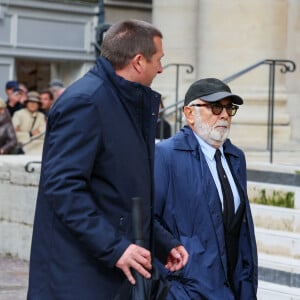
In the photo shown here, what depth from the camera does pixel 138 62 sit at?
14.7ft

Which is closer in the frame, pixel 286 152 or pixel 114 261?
pixel 114 261

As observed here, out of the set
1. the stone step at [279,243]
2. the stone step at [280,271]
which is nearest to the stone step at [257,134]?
the stone step at [279,243]

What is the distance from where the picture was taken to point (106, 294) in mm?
4438

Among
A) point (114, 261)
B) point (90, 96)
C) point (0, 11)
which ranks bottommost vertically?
point (114, 261)

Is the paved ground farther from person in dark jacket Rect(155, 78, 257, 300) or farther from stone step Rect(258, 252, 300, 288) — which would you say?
person in dark jacket Rect(155, 78, 257, 300)

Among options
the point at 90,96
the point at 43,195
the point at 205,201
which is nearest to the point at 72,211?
the point at 43,195

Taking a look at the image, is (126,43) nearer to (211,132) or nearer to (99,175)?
(99,175)

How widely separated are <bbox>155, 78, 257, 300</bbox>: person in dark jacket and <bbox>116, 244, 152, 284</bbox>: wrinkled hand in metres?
1.26

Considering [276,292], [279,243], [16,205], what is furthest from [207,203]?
[16,205]

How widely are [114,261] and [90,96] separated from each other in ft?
2.09

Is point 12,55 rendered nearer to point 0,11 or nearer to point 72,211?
point 0,11

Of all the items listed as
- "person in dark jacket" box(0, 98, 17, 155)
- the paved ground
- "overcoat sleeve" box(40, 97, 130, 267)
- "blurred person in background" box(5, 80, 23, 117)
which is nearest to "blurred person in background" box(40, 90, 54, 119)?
"blurred person in background" box(5, 80, 23, 117)

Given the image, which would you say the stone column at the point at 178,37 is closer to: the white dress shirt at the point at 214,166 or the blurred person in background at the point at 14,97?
the blurred person in background at the point at 14,97

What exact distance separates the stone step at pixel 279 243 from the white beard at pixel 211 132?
393 cm
